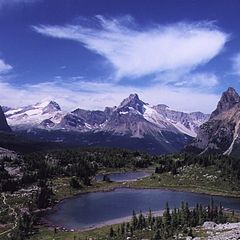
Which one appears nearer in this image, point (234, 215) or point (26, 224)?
point (26, 224)

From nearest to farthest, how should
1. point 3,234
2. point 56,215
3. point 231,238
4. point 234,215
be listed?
point 231,238
point 3,234
point 234,215
point 56,215

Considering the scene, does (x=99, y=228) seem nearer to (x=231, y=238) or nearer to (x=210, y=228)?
(x=210, y=228)

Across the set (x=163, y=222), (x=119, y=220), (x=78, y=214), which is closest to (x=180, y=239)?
(x=163, y=222)

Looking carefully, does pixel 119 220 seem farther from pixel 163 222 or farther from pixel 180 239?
pixel 180 239

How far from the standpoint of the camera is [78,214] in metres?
199

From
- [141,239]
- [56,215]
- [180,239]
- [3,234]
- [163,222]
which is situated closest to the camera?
[180,239]

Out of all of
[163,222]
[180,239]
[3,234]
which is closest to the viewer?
[180,239]

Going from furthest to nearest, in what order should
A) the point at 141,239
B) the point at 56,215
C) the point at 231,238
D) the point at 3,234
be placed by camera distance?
the point at 56,215 < the point at 3,234 < the point at 141,239 < the point at 231,238

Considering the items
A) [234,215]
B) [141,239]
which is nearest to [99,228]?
[141,239]

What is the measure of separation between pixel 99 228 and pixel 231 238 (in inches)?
2954

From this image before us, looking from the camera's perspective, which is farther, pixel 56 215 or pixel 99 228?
pixel 56 215

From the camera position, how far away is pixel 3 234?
163 meters

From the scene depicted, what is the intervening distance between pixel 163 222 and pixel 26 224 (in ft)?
169

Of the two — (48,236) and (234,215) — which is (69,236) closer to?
(48,236)
